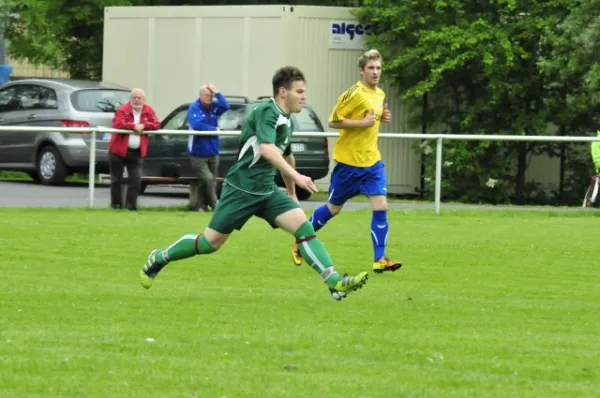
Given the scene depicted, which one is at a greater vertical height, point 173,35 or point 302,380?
point 173,35

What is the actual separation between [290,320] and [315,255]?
0.81 metres

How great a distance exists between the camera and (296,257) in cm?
1395

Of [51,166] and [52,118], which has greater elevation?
[52,118]

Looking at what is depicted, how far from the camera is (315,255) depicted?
11062mm

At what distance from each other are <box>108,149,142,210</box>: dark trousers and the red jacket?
3.3 inches

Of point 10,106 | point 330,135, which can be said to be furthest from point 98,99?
point 330,135

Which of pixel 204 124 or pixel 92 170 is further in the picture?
pixel 204 124

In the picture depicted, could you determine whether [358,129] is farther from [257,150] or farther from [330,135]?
[330,135]

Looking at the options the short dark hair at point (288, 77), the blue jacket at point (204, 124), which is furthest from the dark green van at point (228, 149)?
the short dark hair at point (288, 77)

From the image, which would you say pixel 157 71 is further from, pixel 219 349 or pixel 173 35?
pixel 219 349

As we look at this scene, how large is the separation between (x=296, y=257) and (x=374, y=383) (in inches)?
238

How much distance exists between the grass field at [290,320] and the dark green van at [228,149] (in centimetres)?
574

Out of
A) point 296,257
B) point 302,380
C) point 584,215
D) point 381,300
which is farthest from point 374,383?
point 584,215

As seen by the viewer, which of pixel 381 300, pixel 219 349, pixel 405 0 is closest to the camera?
pixel 219 349
